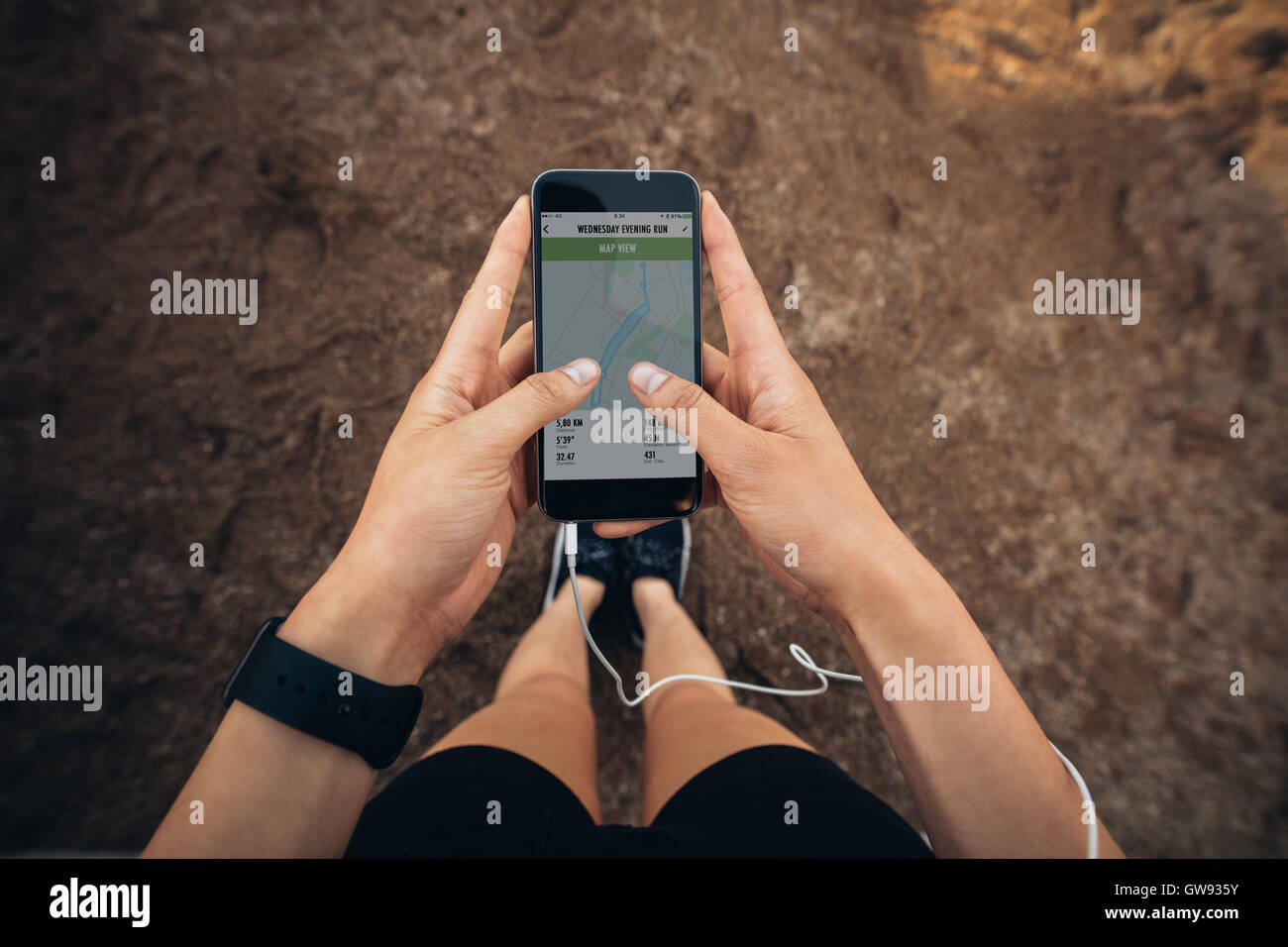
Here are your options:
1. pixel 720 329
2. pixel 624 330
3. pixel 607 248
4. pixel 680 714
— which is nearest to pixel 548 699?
pixel 680 714

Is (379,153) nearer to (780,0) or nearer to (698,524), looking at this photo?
(780,0)

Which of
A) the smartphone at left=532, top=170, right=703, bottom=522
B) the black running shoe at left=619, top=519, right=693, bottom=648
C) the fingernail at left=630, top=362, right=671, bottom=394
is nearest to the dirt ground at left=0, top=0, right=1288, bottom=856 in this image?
the black running shoe at left=619, top=519, right=693, bottom=648

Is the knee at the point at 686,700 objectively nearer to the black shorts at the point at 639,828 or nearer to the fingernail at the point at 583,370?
the black shorts at the point at 639,828

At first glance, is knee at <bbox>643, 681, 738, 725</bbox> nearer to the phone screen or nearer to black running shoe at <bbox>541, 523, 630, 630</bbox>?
black running shoe at <bbox>541, 523, 630, 630</bbox>

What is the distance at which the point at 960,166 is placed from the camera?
1.73m

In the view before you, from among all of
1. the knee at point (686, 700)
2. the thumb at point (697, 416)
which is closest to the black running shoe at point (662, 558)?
the knee at point (686, 700)

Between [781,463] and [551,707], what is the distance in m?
0.76

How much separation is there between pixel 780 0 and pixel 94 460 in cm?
237

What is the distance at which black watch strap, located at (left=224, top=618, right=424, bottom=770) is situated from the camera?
836mm

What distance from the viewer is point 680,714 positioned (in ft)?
4.18

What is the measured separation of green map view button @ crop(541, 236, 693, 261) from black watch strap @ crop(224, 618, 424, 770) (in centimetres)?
80

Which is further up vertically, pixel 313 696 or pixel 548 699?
pixel 313 696

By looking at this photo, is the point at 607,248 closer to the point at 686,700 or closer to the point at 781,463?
the point at 781,463

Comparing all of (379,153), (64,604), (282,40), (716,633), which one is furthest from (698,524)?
(282,40)
